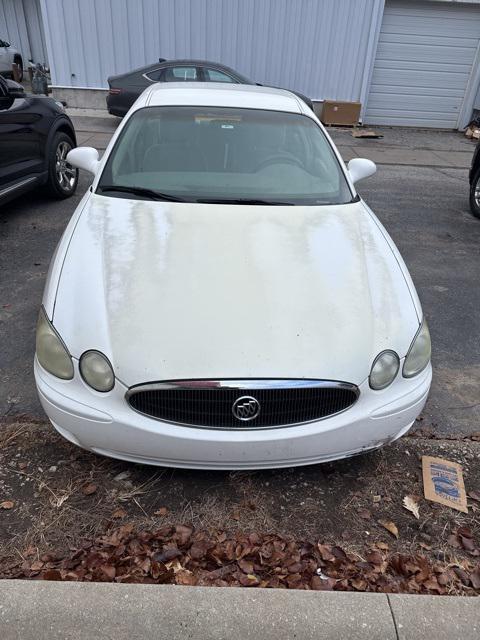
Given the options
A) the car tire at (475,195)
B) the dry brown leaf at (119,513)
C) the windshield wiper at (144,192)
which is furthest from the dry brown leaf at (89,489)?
the car tire at (475,195)

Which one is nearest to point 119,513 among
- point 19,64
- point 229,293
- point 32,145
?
point 229,293

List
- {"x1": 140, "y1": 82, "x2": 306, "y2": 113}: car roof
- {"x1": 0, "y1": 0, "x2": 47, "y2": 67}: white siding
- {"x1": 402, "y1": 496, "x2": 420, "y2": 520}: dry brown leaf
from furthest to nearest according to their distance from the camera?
{"x1": 0, "y1": 0, "x2": 47, "y2": 67}: white siding → {"x1": 140, "y1": 82, "x2": 306, "y2": 113}: car roof → {"x1": 402, "y1": 496, "x2": 420, "y2": 520}: dry brown leaf

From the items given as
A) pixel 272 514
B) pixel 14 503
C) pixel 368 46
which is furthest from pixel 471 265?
pixel 368 46

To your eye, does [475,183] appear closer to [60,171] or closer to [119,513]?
[60,171]

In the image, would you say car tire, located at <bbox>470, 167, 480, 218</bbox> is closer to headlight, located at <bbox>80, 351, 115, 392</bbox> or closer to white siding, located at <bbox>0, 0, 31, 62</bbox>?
headlight, located at <bbox>80, 351, 115, 392</bbox>

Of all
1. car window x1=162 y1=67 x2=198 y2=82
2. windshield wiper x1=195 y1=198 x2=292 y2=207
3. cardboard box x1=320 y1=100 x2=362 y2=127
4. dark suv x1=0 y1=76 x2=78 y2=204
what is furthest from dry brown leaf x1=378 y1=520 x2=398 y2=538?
cardboard box x1=320 y1=100 x2=362 y2=127

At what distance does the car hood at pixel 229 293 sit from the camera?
2162 millimetres

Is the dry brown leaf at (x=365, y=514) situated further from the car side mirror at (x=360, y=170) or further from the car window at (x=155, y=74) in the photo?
the car window at (x=155, y=74)

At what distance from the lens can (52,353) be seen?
227cm

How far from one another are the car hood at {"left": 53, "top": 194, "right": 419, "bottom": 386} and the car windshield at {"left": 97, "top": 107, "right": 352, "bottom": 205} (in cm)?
22

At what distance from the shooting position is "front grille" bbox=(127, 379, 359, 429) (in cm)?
210

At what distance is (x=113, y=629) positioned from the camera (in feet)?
5.98

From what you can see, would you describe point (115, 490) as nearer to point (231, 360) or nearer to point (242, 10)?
point (231, 360)

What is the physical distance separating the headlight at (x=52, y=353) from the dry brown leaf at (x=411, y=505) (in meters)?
1.70
